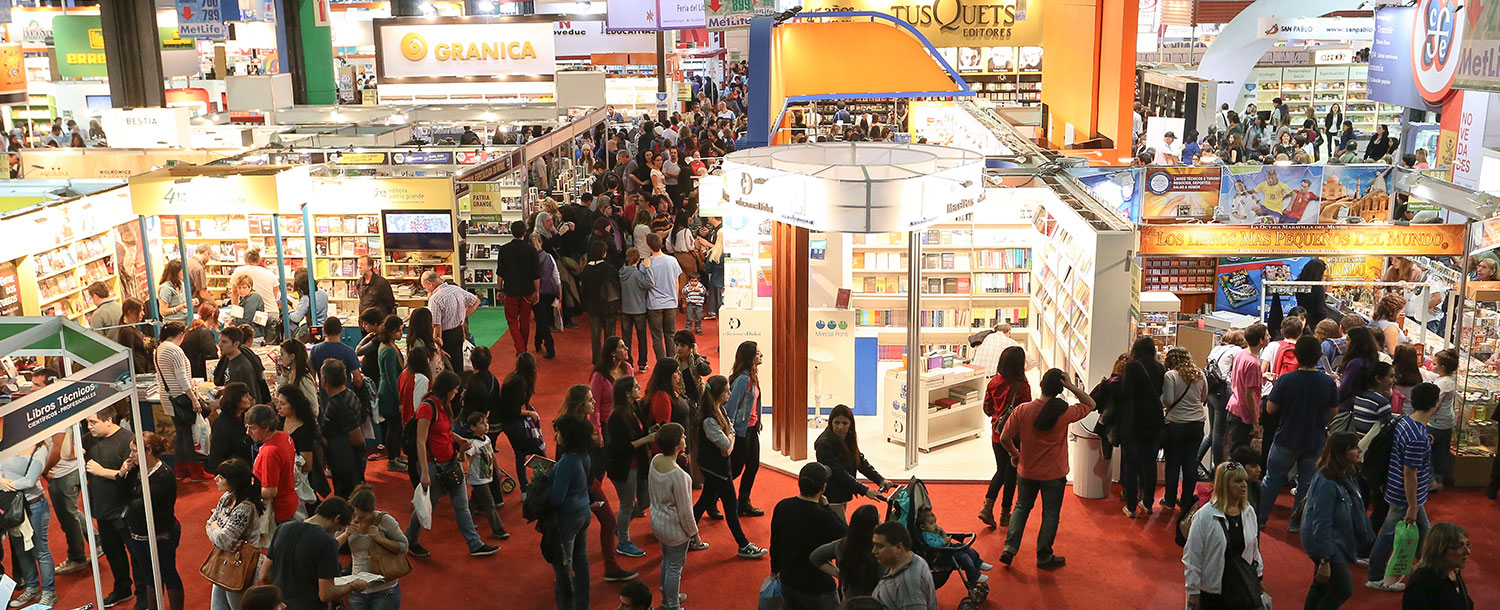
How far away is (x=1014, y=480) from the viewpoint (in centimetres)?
745

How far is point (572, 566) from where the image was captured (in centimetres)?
631

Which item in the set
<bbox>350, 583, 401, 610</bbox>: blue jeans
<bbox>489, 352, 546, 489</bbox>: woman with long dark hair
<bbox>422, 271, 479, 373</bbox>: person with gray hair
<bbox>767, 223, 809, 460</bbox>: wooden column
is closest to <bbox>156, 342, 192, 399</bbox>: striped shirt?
<bbox>422, 271, 479, 373</bbox>: person with gray hair

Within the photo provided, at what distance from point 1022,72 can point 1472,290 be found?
15.9 m

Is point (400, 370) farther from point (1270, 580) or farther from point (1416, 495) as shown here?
point (1416, 495)

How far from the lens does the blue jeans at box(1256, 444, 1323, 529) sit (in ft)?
24.0

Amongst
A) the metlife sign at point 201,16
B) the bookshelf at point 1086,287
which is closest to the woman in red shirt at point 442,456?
the bookshelf at point 1086,287

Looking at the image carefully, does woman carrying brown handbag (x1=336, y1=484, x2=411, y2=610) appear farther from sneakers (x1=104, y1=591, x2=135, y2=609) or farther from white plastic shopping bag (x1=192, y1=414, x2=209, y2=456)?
white plastic shopping bag (x1=192, y1=414, x2=209, y2=456)

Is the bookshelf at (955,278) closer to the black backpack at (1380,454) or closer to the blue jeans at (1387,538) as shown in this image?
the black backpack at (1380,454)

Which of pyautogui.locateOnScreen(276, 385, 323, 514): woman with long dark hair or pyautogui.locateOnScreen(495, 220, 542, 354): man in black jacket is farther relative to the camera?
pyautogui.locateOnScreen(495, 220, 542, 354): man in black jacket

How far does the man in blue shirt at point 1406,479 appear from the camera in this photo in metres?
6.39

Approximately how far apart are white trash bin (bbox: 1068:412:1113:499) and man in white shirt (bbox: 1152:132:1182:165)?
1029 cm

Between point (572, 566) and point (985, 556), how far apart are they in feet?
8.08

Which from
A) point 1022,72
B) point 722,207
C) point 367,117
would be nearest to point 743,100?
point 1022,72

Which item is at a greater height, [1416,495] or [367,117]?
[367,117]
